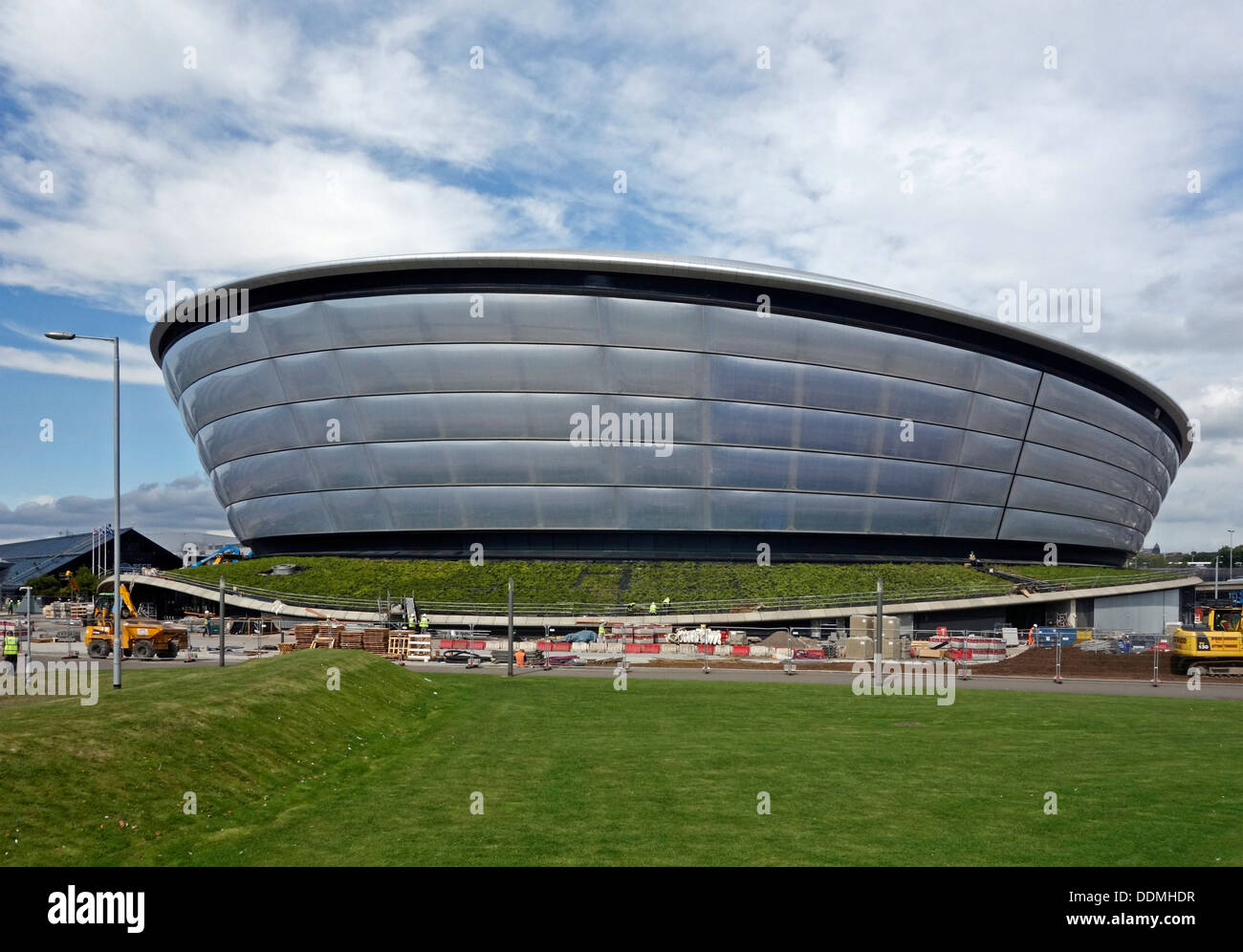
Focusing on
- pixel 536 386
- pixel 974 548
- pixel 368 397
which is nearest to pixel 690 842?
pixel 536 386

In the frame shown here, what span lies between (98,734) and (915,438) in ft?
185

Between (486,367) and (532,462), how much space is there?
668cm

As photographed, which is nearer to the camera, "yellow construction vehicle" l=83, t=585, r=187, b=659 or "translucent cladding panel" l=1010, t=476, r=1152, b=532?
"yellow construction vehicle" l=83, t=585, r=187, b=659

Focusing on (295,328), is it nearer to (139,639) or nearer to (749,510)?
(139,639)

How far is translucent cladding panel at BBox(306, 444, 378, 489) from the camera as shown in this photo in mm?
58469

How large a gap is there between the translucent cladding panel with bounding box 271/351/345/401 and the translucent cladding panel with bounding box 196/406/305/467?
1882mm

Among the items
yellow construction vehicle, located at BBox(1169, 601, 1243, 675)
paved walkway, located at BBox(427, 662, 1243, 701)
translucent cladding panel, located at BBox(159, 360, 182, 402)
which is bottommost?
paved walkway, located at BBox(427, 662, 1243, 701)

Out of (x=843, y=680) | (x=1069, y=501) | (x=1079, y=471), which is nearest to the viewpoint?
(x=843, y=680)

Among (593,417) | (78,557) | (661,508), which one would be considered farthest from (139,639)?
(78,557)

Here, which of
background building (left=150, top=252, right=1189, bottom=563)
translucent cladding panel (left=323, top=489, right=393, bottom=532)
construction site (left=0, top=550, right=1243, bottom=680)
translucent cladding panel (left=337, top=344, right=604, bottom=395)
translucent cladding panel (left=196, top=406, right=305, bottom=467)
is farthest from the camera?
translucent cladding panel (left=196, top=406, right=305, bottom=467)

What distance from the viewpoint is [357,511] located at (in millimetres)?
60062

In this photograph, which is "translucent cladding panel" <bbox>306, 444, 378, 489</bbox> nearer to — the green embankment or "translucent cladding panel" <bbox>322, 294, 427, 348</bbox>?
the green embankment

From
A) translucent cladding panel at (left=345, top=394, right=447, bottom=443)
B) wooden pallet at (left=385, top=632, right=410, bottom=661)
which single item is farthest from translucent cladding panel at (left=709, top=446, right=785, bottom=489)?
wooden pallet at (left=385, top=632, right=410, bottom=661)

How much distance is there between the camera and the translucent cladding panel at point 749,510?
2272 inches
